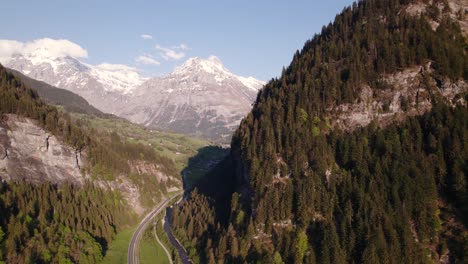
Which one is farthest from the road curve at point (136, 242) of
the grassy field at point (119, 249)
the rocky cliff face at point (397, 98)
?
the rocky cliff face at point (397, 98)

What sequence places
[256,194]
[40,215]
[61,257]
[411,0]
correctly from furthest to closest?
[411,0], [40,215], [256,194], [61,257]

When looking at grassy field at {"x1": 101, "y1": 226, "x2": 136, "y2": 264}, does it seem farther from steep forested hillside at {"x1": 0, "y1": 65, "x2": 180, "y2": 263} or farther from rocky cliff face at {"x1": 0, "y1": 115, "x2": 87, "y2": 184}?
rocky cliff face at {"x1": 0, "y1": 115, "x2": 87, "y2": 184}

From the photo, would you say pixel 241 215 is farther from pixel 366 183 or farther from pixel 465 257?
pixel 465 257

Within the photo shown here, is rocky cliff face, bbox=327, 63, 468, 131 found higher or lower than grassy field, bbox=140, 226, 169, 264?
higher

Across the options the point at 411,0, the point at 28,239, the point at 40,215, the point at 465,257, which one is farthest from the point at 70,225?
the point at 411,0

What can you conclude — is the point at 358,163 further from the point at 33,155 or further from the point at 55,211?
the point at 33,155

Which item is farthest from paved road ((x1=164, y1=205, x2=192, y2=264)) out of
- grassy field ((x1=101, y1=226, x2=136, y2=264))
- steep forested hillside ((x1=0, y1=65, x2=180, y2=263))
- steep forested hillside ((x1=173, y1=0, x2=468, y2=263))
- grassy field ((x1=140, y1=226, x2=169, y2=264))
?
steep forested hillside ((x1=0, y1=65, x2=180, y2=263))

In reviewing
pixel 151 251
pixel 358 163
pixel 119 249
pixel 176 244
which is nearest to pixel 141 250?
pixel 151 251
